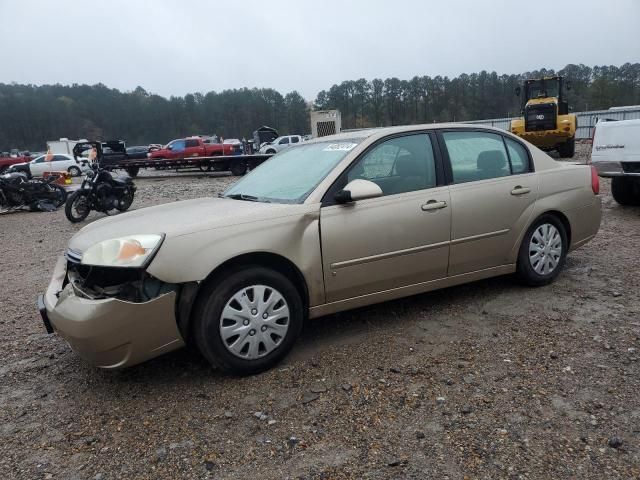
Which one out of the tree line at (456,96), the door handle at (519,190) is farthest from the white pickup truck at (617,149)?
the tree line at (456,96)

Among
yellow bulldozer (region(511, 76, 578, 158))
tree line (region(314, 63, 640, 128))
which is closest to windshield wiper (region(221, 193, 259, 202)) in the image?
yellow bulldozer (region(511, 76, 578, 158))

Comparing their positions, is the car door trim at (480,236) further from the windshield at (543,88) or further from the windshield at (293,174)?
the windshield at (543,88)

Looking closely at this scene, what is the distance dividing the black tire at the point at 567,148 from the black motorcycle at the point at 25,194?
17.2 meters

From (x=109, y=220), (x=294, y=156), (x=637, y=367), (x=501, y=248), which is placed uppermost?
(x=294, y=156)

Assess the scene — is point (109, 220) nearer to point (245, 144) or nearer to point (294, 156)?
point (294, 156)

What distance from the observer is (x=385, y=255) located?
3.58 m

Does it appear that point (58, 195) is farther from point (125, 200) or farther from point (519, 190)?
point (519, 190)

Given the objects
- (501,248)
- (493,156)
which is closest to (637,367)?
(501,248)

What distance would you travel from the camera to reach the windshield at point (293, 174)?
11.8ft

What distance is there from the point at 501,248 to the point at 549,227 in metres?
0.63

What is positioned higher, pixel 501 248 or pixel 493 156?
pixel 493 156

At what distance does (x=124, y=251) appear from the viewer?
2898 millimetres

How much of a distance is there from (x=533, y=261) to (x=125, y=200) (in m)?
9.84

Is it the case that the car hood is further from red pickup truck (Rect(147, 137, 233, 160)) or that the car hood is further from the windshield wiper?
red pickup truck (Rect(147, 137, 233, 160))
